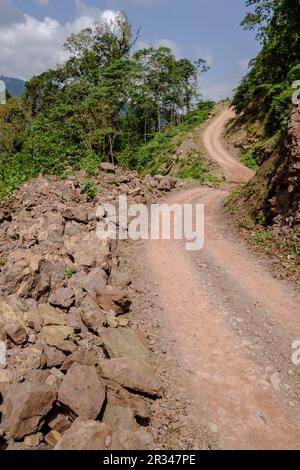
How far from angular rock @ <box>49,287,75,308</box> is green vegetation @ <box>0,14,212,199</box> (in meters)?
11.7

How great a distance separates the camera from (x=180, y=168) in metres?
31.8

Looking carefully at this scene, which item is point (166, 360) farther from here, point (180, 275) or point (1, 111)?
point (1, 111)

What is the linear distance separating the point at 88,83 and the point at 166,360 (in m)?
40.3

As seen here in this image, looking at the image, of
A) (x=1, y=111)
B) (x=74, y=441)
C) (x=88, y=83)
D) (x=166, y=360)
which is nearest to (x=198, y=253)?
(x=166, y=360)

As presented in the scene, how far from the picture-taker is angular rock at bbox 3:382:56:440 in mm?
5762

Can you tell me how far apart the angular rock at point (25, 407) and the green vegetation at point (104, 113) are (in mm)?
15594

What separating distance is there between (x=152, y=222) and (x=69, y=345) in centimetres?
1083

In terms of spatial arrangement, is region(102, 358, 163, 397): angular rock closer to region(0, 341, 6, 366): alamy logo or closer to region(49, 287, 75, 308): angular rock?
region(0, 341, 6, 366): alamy logo

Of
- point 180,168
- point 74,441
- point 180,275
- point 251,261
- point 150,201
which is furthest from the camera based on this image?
point 180,168

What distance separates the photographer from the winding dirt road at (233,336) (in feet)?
21.8

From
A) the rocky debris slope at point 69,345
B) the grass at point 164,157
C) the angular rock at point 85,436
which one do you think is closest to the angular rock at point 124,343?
the rocky debris slope at point 69,345

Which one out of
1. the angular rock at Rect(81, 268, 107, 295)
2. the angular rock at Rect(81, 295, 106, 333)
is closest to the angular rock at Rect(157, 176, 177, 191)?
the angular rock at Rect(81, 268, 107, 295)

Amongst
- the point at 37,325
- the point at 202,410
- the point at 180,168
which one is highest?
the point at 180,168

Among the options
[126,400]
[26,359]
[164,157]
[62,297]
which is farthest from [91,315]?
[164,157]
